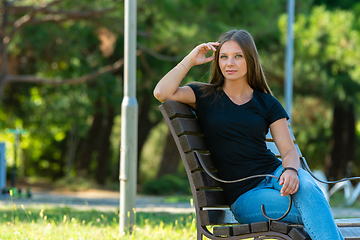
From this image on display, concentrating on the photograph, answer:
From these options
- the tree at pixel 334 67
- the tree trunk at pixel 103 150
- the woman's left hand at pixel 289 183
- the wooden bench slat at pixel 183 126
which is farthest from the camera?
the tree trunk at pixel 103 150

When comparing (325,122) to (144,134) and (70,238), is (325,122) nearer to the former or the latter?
(144,134)

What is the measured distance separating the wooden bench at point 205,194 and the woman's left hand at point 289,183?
0.16m

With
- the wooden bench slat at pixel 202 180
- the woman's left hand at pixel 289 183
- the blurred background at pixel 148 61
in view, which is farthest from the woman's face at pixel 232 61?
the blurred background at pixel 148 61

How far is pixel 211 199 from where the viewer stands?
2791 mm

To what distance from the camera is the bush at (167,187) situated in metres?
15.7

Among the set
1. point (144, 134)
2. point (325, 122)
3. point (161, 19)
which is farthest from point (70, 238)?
point (325, 122)

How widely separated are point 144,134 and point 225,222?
15.9 metres

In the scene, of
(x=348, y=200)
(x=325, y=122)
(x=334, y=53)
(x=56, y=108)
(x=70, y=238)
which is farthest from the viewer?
(x=325, y=122)

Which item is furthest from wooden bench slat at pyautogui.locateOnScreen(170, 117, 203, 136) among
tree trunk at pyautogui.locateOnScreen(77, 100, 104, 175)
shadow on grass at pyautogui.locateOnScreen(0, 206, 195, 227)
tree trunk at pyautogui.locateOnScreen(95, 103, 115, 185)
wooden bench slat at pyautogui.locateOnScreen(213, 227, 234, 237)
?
tree trunk at pyautogui.locateOnScreen(77, 100, 104, 175)

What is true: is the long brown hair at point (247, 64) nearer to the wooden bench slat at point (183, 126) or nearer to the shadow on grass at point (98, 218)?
the wooden bench slat at point (183, 126)

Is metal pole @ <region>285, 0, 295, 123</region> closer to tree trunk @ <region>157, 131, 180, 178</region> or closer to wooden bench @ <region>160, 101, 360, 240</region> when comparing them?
tree trunk @ <region>157, 131, 180, 178</region>

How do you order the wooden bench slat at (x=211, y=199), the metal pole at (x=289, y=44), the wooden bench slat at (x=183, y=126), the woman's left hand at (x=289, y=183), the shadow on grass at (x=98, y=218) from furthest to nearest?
the metal pole at (x=289, y=44)
the shadow on grass at (x=98, y=218)
the wooden bench slat at (x=183, y=126)
the wooden bench slat at (x=211, y=199)
the woman's left hand at (x=289, y=183)

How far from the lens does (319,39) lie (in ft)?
41.4

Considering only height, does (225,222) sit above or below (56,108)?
below
